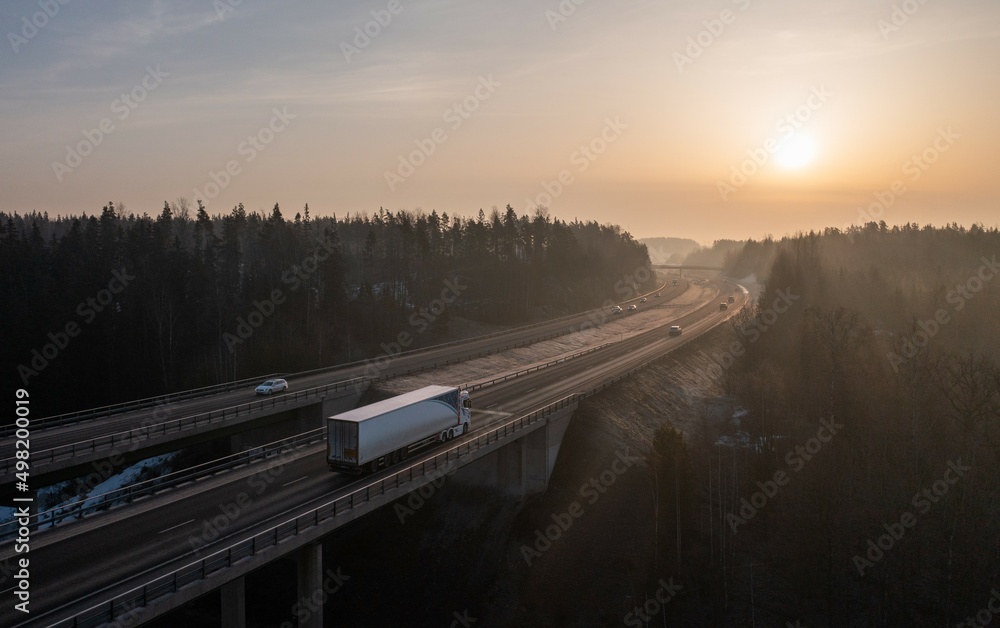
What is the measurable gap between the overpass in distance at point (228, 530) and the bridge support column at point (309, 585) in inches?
2.1

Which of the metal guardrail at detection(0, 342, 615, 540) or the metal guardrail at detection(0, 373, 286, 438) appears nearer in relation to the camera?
the metal guardrail at detection(0, 342, 615, 540)

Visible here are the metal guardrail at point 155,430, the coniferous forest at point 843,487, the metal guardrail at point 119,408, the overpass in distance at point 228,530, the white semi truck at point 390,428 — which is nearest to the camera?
the overpass in distance at point 228,530

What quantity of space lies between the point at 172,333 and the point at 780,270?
85813 millimetres

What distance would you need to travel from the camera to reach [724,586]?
38.1 metres

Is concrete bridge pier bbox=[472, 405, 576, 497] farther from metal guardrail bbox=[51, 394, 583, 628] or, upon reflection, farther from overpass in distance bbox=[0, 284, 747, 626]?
metal guardrail bbox=[51, 394, 583, 628]

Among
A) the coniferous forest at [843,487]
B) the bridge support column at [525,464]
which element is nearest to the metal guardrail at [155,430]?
the bridge support column at [525,464]

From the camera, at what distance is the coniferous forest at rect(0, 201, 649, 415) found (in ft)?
217

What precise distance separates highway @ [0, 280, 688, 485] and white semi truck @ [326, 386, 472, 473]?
532 inches

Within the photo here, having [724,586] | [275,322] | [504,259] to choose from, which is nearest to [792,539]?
[724,586]

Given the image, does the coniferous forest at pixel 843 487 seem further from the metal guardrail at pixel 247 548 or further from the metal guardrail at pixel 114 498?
the metal guardrail at pixel 114 498

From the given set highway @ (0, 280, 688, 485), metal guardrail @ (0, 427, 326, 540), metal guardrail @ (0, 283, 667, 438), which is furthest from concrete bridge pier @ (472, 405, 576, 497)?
metal guardrail @ (0, 283, 667, 438)

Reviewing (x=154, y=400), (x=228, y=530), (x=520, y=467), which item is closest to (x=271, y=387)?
(x=154, y=400)

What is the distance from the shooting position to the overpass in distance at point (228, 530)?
63.6 ft

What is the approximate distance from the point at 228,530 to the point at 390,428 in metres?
9.75
